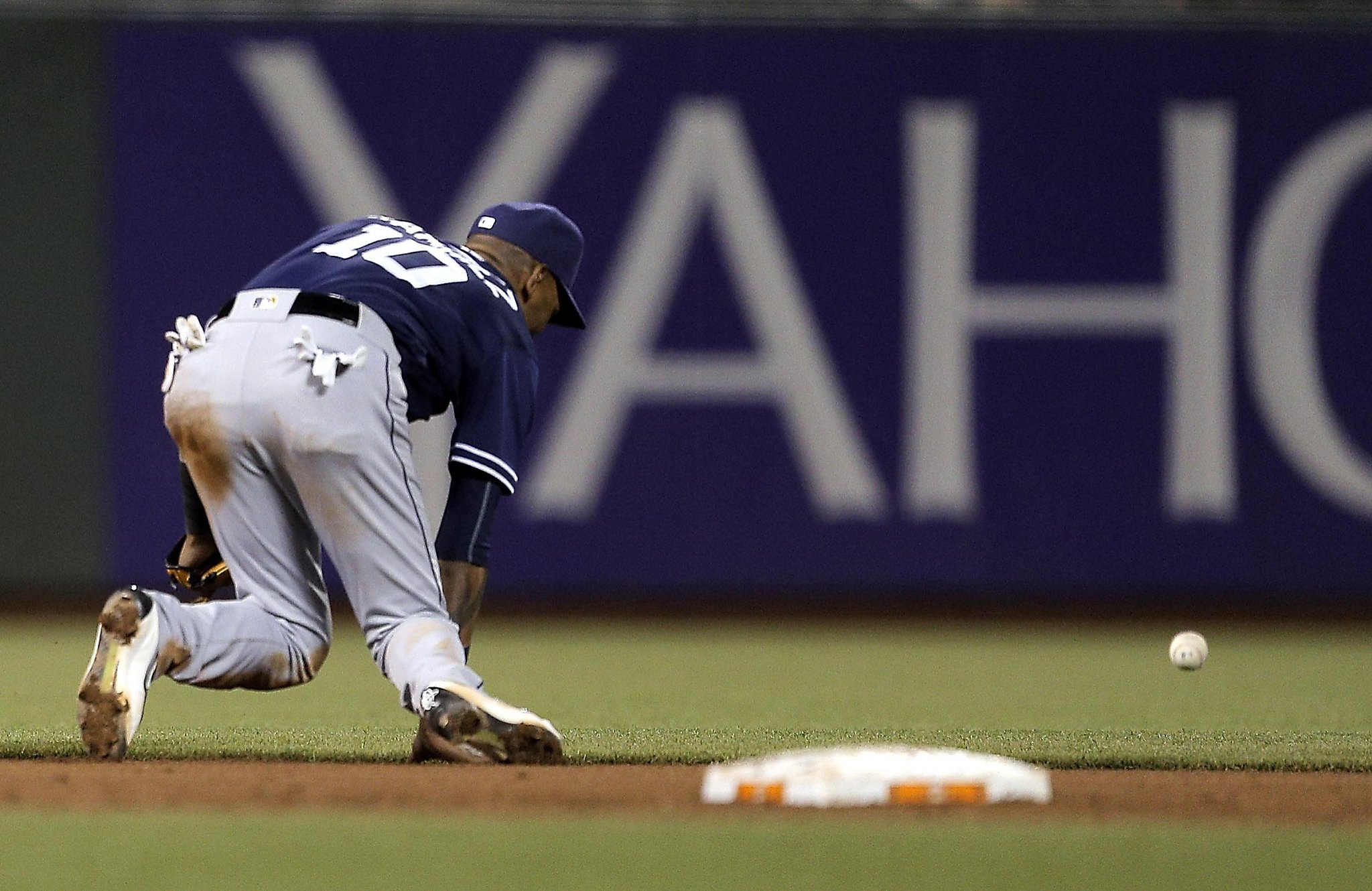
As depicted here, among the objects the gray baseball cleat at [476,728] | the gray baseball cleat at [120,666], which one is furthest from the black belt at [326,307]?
the gray baseball cleat at [476,728]

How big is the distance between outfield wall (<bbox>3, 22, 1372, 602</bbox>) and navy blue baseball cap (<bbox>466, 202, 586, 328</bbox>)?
220 inches

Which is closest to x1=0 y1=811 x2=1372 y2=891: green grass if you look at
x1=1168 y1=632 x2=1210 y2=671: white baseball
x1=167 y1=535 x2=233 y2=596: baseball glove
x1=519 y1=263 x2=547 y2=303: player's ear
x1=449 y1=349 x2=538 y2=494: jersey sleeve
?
x1=449 y1=349 x2=538 y2=494: jersey sleeve

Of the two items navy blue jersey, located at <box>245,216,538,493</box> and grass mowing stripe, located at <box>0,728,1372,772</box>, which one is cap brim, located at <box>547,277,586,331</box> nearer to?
navy blue jersey, located at <box>245,216,538,493</box>

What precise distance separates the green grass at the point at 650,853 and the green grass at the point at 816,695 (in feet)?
4.29

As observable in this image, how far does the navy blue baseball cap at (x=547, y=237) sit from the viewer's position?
556 cm

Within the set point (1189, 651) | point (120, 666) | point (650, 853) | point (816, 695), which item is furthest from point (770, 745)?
point (1189, 651)

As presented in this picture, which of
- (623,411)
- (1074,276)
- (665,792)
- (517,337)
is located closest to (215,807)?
(665,792)

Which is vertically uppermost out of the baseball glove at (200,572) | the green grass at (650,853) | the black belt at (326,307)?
the black belt at (326,307)

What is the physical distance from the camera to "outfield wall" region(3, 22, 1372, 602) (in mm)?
11289

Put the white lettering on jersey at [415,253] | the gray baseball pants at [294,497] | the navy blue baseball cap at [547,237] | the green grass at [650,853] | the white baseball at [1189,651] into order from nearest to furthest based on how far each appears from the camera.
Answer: the green grass at [650,853], the gray baseball pants at [294,497], the white lettering on jersey at [415,253], the navy blue baseball cap at [547,237], the white baseball at [1189,651]

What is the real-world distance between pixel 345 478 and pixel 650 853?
1.63m

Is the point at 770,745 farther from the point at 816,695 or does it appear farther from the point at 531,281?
the point at 816,695

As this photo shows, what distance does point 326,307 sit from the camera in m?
5.17

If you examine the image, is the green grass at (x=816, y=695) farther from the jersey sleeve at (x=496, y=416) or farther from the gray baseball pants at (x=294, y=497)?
A: the jersey sleeve at (x=496, y=416)
